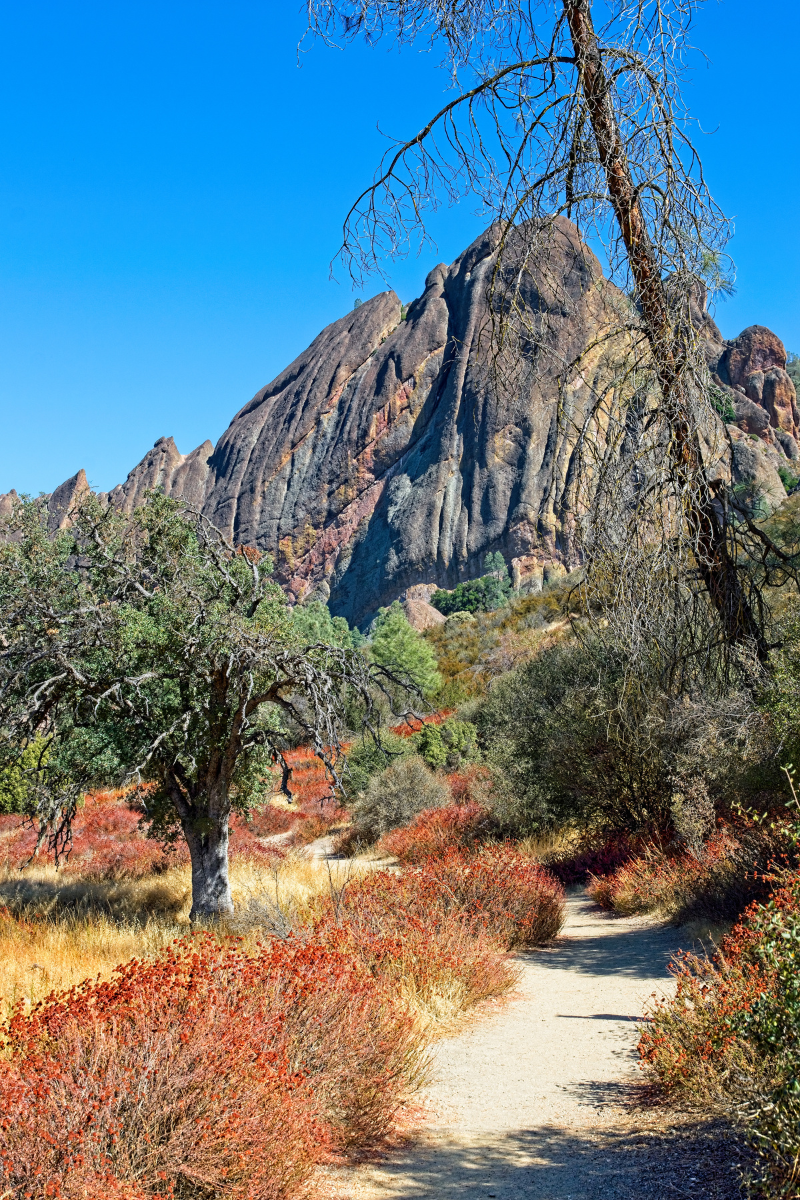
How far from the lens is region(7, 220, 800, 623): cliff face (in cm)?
7806

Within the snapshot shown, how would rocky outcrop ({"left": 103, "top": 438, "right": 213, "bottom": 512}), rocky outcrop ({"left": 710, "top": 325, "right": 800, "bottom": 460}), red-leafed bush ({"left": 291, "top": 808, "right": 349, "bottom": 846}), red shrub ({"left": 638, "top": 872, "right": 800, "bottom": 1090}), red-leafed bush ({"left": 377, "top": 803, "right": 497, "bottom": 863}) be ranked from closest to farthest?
1. red shrub ({"left": 638, "top": 872, "right": 800, "bottom": 1090})
2. red-leafed bush ({"left": 377, "top": 803, "right": 497, "bottom": 863})
3. red-leafed bush ({"left": 291, "top": 808, "right": 349, "bottom": 846})
4. rocky outcrop ({"left": 710, "top": 325, "right": 800, "bottom": 460})
5. rocky outcrop ({"left": 103, "top": 438, "right": 213, "bottom": 512})

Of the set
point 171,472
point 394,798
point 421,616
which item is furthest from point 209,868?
point 171,472

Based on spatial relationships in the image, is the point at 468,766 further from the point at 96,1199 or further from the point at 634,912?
the point at 96,1199

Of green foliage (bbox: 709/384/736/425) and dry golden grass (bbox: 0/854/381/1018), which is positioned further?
dry golden grass (bbox: 0/854/381/1018)

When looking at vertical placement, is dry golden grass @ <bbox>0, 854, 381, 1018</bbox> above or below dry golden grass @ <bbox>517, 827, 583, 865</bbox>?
above

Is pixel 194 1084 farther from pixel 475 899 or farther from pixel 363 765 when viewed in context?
pixel 363 765

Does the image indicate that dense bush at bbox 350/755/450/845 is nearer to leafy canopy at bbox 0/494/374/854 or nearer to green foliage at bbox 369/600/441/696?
leafy canopy at bbox 0/494/374/854

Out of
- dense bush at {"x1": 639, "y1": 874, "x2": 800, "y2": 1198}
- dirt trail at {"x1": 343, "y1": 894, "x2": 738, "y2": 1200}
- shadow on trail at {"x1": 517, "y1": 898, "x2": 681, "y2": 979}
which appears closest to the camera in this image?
dense bush at {"x1": 639, "y1": 874, "x2": 800, "y2": 1198}

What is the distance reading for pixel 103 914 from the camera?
1072 cm

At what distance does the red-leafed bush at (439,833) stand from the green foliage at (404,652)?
17.4 metres

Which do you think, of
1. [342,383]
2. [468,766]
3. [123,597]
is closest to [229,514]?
[342,383]

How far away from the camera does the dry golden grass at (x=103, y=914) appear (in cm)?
654

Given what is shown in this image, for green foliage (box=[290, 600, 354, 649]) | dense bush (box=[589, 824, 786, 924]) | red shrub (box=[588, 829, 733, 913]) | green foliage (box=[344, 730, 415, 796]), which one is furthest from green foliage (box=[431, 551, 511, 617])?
dense bush (box=[589, 824, 786, 924])

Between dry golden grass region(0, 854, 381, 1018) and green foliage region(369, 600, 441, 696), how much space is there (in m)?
19.2
